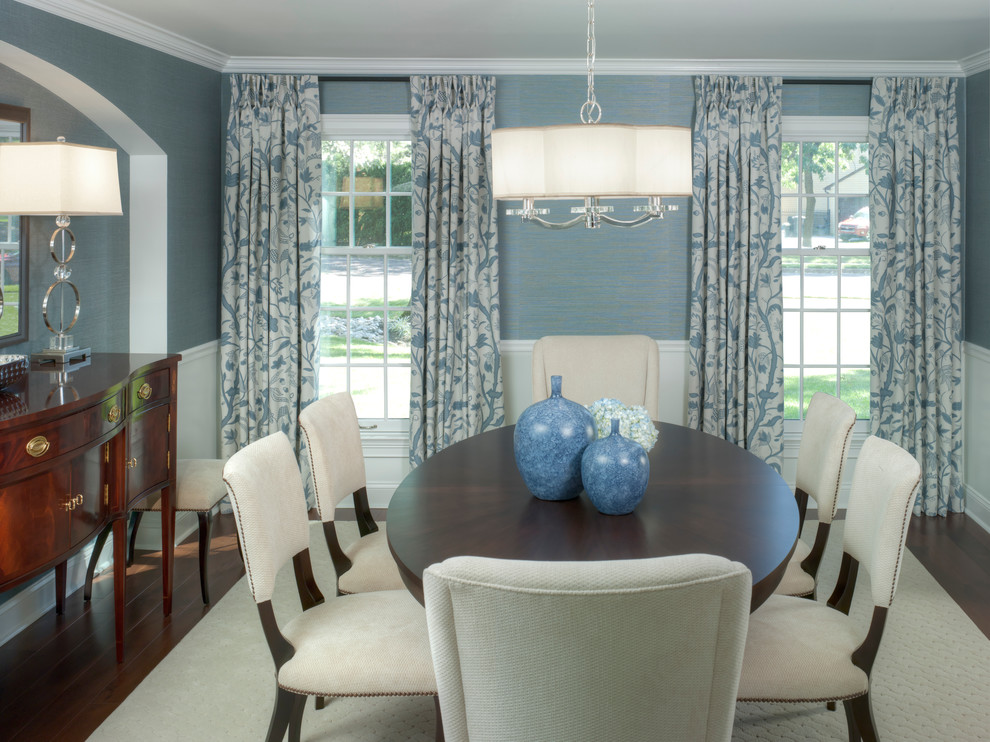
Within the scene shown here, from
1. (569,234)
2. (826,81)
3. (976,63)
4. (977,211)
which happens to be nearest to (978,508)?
(977,211)

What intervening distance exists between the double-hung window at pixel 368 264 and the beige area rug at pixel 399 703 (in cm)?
198

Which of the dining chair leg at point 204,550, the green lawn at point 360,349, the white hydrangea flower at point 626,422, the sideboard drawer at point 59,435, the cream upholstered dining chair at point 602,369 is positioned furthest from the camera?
the green lawn at point 360,349

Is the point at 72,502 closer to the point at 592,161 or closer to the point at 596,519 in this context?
the point at 596,519

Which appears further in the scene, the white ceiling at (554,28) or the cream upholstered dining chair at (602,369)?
the cream upholstered dining chair at (602,369)

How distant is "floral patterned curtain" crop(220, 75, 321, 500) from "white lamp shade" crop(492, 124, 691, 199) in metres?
2.59

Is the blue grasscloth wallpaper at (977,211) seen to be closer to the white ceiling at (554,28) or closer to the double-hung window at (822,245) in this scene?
the white ceiling at (554,28)

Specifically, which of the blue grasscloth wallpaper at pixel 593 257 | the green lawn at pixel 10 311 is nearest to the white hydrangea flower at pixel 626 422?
the green lawn at pixel 10 311

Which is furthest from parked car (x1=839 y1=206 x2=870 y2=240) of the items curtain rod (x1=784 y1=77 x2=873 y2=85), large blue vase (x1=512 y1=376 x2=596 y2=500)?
large blue vase (x1=512 y1=376 x2=596 y2=500)

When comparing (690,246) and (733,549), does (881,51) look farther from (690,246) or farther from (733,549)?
(733,549)

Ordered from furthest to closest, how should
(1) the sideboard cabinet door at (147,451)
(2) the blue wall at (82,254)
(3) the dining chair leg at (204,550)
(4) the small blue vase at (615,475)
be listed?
(3) the dining chair leg at (204,550)
(2) the blue wall at (82,254)
(1) the sideboard cabinet door at (147,451)
(4) the small blue vase at (615,475)

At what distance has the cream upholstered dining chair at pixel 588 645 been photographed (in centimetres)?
130

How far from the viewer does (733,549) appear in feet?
6.29

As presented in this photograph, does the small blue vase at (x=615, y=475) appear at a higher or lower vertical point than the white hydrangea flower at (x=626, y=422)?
lower

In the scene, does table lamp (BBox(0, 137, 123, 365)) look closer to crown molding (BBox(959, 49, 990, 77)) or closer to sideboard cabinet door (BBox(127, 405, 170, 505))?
sideboard cabinet door (BBox(127, 405, 170, 505))
